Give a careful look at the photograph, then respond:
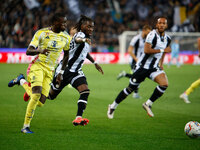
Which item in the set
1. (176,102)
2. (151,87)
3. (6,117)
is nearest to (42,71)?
(6,117)

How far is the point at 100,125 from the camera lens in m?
8.52

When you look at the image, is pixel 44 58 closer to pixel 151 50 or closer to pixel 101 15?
pixel 151 50

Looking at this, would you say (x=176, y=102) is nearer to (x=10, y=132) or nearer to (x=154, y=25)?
(x=154, y=25)

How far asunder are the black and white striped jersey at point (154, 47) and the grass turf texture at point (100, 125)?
131 cm

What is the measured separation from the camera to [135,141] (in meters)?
6.95

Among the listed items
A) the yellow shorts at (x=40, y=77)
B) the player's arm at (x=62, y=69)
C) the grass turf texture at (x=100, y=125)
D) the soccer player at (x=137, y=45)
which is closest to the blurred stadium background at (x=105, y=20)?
the soccer player at (x=137, y=45)

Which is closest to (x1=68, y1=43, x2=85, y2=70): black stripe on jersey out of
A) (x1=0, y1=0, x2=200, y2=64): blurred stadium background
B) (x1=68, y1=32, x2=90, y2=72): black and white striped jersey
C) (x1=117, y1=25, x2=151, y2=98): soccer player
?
(x1=68, y1=32, x2=90, y2=72): black and white striped jersey

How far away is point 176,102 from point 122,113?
293 centimetres

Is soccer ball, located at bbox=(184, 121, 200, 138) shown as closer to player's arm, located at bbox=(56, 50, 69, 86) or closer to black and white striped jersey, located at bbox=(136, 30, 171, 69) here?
black and white striped jersey, located at bbox=(136, 30, 171, 69)

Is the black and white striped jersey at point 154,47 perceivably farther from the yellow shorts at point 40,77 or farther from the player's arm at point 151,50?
the yellow shorts at point 40,77

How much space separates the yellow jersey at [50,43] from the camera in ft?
24.7

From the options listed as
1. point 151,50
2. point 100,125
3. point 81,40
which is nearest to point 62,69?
point 81,40

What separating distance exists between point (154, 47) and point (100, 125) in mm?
2307

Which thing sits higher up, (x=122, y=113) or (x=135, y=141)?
(x=135, y=141)
